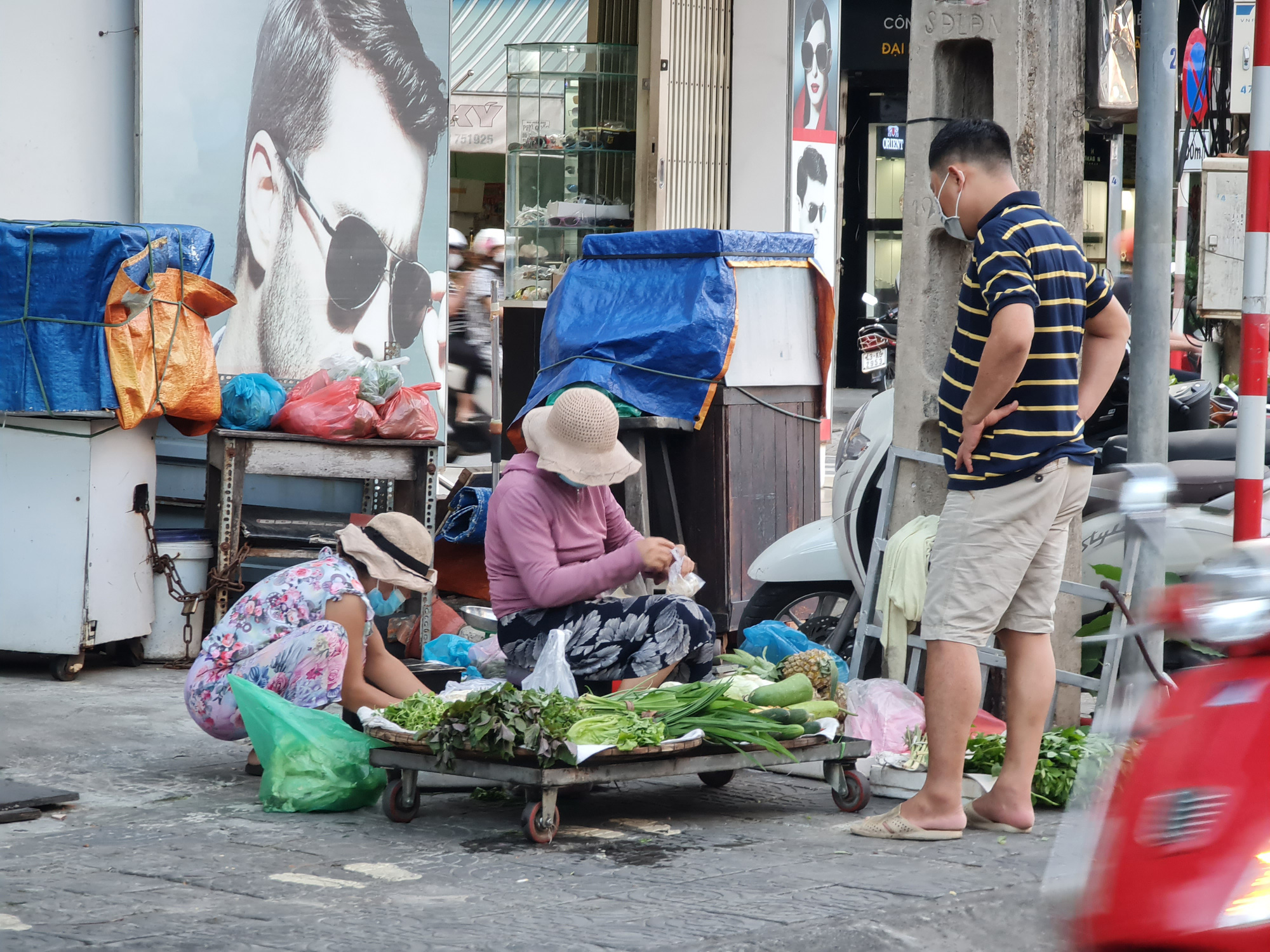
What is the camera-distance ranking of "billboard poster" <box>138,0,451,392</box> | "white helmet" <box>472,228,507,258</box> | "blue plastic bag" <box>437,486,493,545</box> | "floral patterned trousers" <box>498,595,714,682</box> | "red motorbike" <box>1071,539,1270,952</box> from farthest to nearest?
"white helmet" <box>472,228,507,258</box> < "billboard poster" <box>138,0,451,392</box> < "blue plastic bag" <box>437,486,493,545</box> < "floral patterned trousers" <box>498,595,714,682</box> < "red motorbike" <box>1071,539,1270,952</box>

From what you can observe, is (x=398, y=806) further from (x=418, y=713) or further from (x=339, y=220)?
(x=339, y=220)

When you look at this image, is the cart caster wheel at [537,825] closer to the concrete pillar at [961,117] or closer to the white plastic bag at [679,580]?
the white plastic bag at [679,580]

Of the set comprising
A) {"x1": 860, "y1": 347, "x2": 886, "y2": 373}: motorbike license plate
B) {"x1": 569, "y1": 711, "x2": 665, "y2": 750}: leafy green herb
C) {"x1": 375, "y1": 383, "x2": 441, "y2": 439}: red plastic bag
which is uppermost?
{"x1": 860, "y1": 347, "x2": 886, "y2": 373}: motorbike license plate

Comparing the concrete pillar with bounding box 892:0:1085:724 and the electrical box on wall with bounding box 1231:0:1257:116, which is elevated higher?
the electrical box on wall with bounding box 1231:0:1257:116

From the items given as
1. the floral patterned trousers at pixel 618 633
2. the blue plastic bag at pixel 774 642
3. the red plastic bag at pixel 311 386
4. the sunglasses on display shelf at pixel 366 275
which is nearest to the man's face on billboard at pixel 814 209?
the sunglasses on display shelf at pixel 366 275

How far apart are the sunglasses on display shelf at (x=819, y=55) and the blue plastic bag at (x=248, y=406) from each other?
255 inches

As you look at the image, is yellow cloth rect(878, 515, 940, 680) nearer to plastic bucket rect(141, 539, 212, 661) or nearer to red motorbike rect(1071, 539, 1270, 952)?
plastic bucket rect(141, 539, 212, 661)

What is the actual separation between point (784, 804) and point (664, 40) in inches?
298

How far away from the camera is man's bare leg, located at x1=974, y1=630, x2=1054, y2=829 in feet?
15.4

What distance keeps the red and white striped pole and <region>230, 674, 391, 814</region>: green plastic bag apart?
309 centimetres

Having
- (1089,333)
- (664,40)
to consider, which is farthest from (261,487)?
(664,40)

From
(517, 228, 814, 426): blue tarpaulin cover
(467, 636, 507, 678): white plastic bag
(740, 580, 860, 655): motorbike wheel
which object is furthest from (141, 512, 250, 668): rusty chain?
(740, 580, 860, 655): motorbike wheel

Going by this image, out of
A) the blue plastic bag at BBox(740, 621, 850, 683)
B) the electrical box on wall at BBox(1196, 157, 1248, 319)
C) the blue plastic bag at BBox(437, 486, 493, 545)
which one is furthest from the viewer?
the blue plastic bag at BBox(437, 486, 493, 545)

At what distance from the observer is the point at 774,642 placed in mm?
6664
